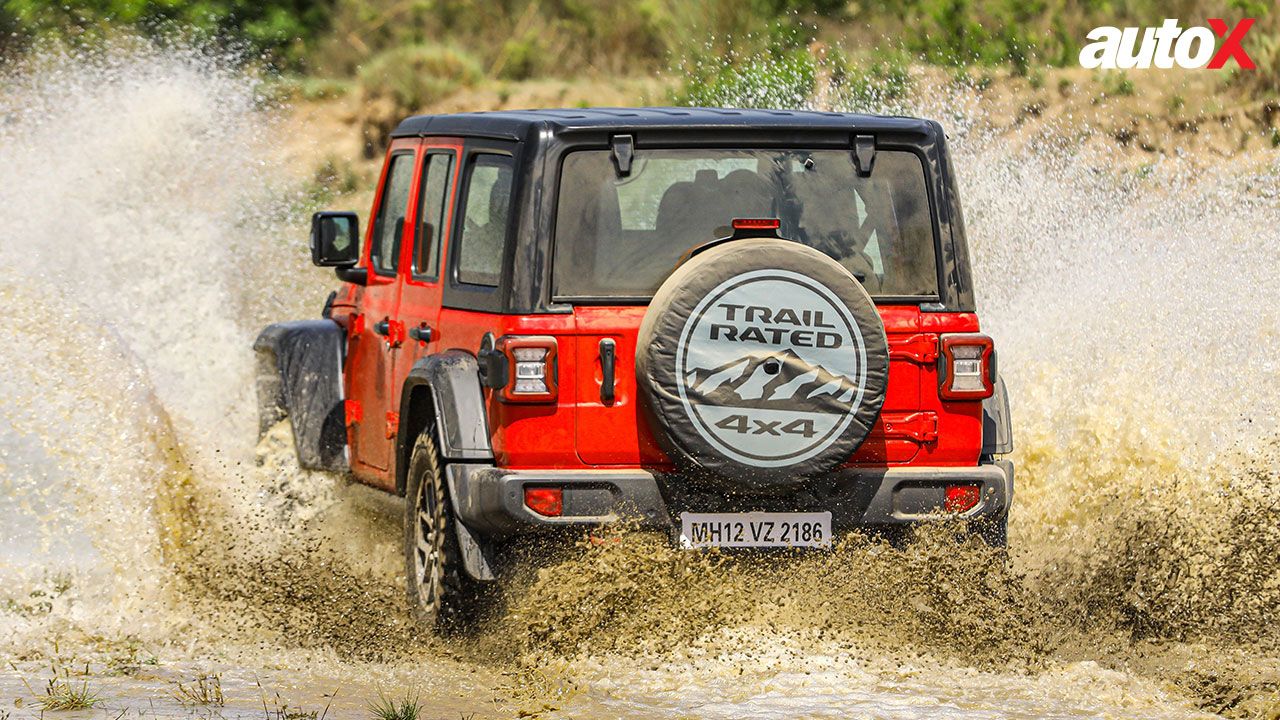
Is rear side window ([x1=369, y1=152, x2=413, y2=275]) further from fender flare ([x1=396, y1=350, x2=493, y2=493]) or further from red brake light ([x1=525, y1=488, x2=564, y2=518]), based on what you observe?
red brake light ([x1=525, y1=488, x2=564, y2=518])

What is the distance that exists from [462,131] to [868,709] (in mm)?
2642

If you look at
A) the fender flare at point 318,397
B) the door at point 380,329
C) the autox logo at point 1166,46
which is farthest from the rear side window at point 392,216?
the autox logo at point 1166,46

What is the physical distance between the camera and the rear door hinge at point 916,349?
244 inches

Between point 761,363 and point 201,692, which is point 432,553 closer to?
point 201,692

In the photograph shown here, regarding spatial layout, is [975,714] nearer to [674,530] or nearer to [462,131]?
[674,530]

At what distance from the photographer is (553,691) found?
5684mm

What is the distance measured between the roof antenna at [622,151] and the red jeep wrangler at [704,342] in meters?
0.01

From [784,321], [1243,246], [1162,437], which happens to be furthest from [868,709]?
[1243,246]

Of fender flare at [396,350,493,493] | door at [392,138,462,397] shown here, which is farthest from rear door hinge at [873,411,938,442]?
door at [392,138,462,397]

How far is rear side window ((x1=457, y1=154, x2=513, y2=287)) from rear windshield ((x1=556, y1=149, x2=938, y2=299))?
27 centimetres

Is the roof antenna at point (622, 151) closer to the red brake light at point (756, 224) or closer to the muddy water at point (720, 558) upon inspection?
the red brake light at point (756, 224)

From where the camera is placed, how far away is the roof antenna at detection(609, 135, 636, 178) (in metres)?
6.09

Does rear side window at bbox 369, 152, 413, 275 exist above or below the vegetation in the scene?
below

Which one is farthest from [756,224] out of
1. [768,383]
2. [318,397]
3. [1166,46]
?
[1166,46]
